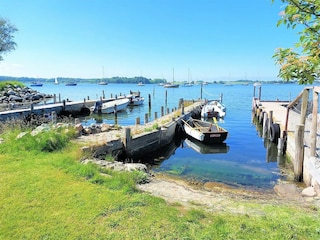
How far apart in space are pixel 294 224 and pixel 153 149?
9999mm

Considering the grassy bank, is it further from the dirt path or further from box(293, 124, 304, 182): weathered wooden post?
box(293, 124, 304, 182): weathered wooden post

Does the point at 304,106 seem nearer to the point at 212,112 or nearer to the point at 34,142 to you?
the point at 34,142

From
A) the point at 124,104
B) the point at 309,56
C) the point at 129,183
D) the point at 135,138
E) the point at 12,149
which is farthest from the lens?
the point at 124,104

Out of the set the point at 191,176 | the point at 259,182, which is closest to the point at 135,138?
the point at 191,176

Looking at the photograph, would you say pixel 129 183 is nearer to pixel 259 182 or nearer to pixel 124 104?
pixel 259 182

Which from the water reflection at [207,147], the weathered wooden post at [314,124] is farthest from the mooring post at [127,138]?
the weathered wooden post at [314,124]

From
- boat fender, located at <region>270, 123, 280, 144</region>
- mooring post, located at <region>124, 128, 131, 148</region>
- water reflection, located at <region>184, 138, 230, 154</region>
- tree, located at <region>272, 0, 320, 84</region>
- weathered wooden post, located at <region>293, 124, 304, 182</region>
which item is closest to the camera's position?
tree, located at <region>272, 0, 320, 84</region>

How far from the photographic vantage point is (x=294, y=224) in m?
4.32

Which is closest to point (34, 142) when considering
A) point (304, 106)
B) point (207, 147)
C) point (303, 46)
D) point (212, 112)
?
point (303, 46)

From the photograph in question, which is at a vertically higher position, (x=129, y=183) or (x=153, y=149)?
(x=129, y=183)

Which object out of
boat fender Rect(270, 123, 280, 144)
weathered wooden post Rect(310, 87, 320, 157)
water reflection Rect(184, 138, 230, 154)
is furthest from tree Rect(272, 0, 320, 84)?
boat fender Rect(270, 123, 280, 144)

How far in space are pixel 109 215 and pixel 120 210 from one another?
0.26m

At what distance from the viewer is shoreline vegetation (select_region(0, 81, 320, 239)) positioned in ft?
13.1

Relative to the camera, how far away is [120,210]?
467 cm
